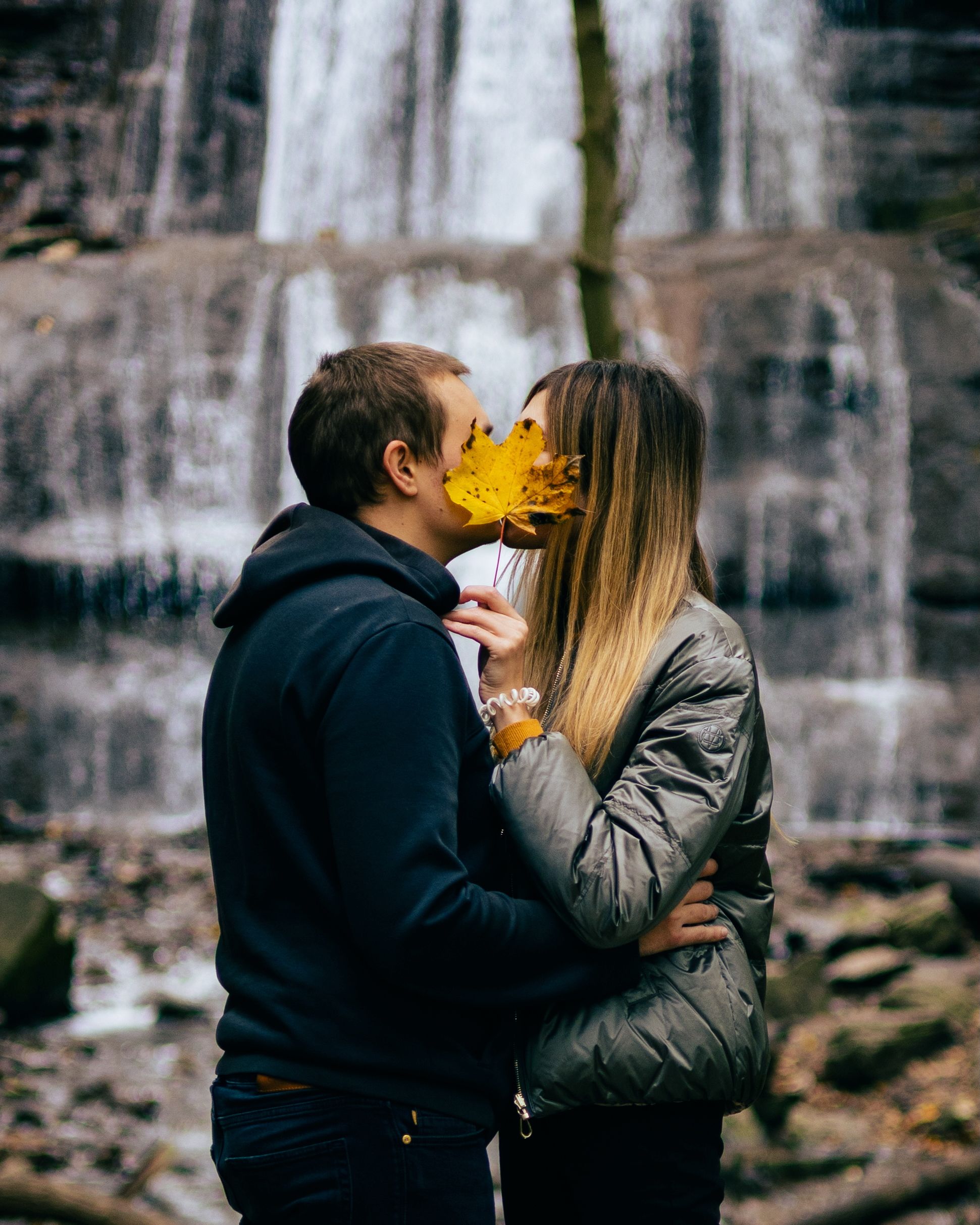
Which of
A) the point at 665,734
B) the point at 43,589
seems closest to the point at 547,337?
the point at 43,589

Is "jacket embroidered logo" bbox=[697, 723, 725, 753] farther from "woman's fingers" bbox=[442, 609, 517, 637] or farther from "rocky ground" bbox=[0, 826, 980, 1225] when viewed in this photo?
"rocky ground" bbox=[0, 826, 980, 1225]

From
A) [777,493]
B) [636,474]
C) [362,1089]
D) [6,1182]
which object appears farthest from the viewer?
[777,493]

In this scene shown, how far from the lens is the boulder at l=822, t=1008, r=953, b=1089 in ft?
13.9

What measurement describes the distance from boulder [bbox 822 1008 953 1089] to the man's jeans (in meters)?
3.21

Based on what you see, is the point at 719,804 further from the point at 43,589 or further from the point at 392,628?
the point at 43,589

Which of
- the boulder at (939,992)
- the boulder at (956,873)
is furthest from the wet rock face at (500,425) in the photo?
the boulder at (939,992)

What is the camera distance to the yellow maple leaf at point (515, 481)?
1.59 metres

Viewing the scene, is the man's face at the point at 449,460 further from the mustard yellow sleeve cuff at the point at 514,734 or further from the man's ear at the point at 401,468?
the mustard yellow sleeve cuff at the point at 514,734

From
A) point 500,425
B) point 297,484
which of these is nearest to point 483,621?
point 500,425

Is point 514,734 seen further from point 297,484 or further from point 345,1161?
point 297,484

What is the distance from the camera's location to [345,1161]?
1.40 m

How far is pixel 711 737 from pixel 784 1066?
10.6 ft

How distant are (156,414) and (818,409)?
18.3 feet

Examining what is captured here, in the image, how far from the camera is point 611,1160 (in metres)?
1.60
